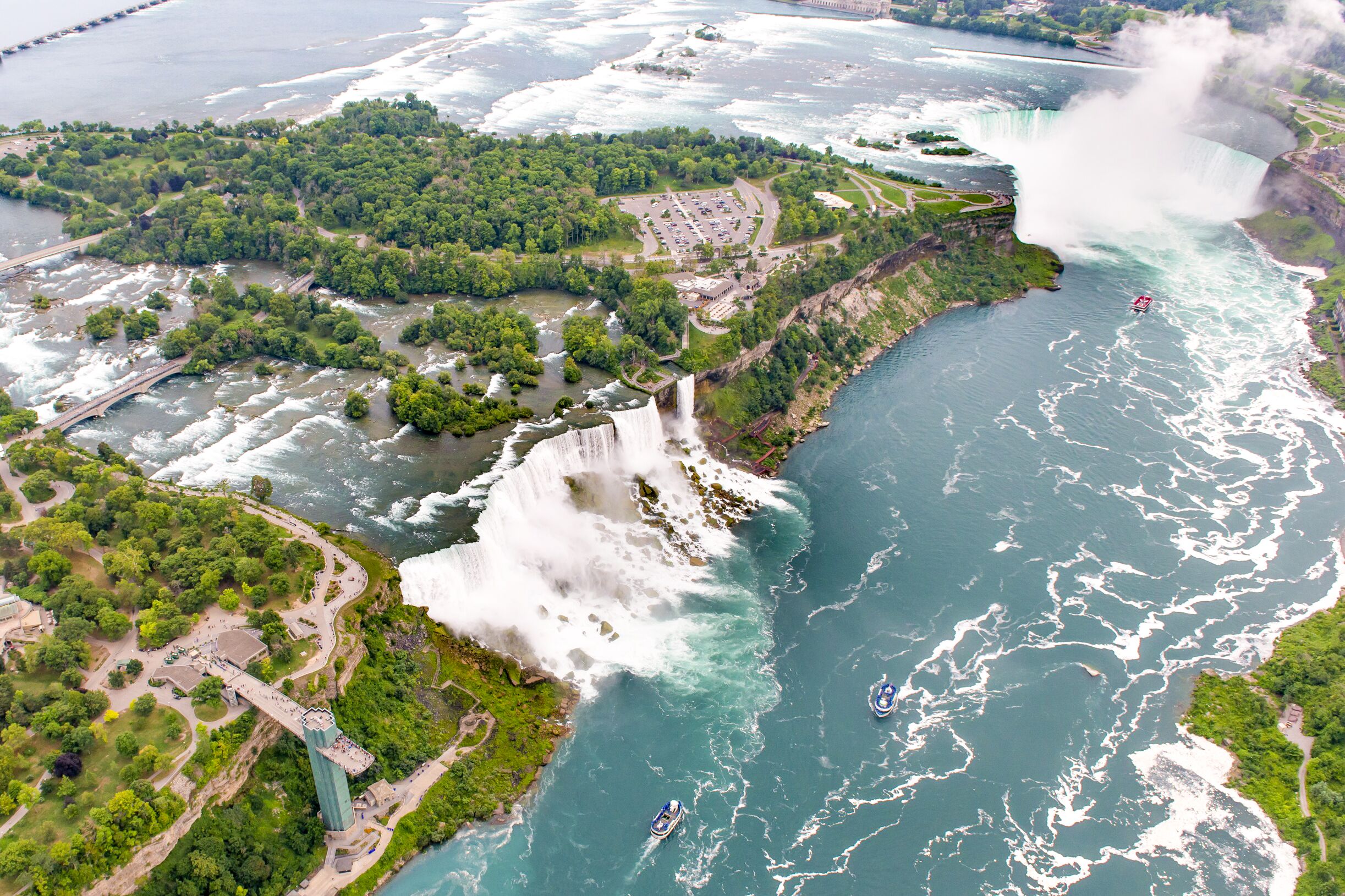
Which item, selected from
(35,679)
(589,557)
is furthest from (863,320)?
(35,679)

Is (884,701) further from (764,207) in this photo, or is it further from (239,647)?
(764,207)

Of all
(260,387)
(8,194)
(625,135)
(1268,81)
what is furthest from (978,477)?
(1268,81)

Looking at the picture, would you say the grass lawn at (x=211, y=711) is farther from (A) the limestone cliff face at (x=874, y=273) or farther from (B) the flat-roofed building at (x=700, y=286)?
(B) the flat-roofed building at (x=700, y=286)

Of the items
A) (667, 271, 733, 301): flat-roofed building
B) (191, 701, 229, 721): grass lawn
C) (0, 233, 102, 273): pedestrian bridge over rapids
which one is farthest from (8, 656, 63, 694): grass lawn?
(0, 233, 102, 273): pedestrian bridge over rapids

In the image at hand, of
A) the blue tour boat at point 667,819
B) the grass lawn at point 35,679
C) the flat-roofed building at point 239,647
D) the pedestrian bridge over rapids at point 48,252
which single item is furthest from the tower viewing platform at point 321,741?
the pedestrian bridge over rapids at point 48,252

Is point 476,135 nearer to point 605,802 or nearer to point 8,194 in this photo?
point 8,194

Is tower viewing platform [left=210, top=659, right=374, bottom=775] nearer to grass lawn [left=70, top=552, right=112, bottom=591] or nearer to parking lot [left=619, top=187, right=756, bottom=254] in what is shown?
grass lawn [left=70, top=552, right=112, bottom=591]
